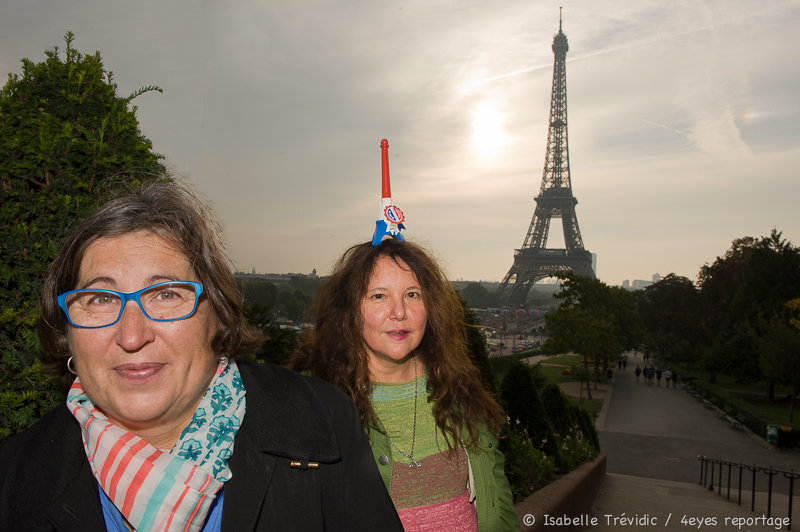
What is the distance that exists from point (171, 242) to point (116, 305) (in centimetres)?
22

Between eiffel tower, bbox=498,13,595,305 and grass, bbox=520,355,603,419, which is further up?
eiffel tower, bbox=498,13,595,305

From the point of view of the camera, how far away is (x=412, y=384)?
8.15 ft

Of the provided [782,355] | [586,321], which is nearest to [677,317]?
[586,321]

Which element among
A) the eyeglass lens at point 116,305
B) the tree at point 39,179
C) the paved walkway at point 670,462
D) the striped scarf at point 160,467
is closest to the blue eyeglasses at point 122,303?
the eyeglass lens at point 116,305

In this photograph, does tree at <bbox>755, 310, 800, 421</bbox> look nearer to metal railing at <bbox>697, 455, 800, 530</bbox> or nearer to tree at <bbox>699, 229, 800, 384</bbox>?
tree at <bbox>699, 229, 800, 384</bbox>

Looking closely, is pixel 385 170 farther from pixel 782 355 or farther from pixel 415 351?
pixel 782 355

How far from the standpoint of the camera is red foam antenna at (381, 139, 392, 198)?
2521mm

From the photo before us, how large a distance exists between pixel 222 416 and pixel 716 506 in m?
9.11

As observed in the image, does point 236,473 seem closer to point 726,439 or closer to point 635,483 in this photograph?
point 635,483

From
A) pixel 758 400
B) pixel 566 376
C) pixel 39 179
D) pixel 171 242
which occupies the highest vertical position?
pixel 39 179

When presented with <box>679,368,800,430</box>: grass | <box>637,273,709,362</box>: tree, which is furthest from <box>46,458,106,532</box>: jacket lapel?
<box>637,273,709,362</box>: tree

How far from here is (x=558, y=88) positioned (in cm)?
5866

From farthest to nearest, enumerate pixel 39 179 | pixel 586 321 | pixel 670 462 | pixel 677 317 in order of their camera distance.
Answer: pixel 677 317
pixel 586 321
pixel 670 462
pixel 39 179

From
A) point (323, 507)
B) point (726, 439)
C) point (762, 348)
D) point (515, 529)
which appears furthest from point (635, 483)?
point (762, 348)
